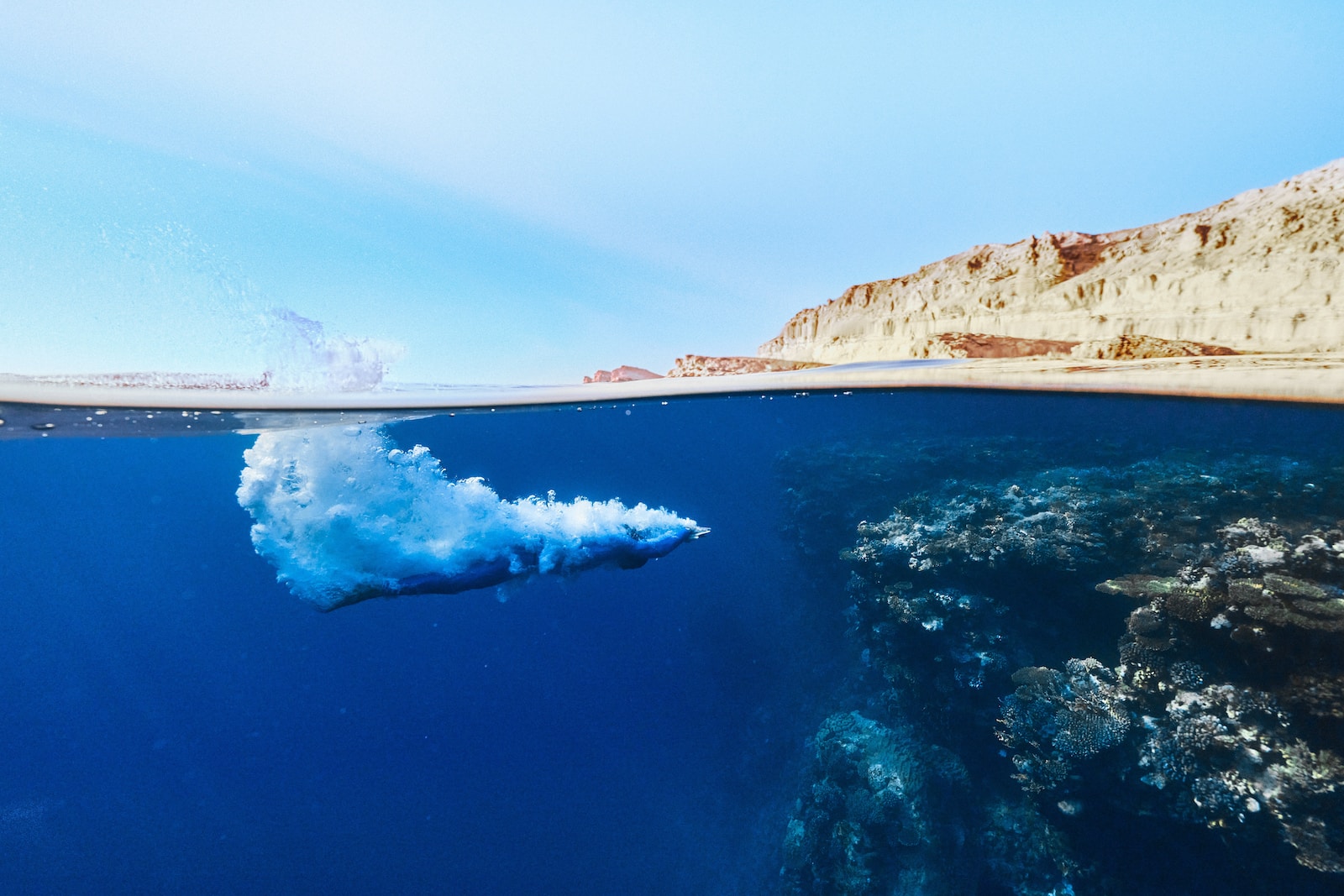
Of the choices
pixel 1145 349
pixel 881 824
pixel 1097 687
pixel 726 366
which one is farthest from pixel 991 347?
pixel 881 824

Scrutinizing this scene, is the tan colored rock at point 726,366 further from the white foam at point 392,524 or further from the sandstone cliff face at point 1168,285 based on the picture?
the white foam at point 392,524

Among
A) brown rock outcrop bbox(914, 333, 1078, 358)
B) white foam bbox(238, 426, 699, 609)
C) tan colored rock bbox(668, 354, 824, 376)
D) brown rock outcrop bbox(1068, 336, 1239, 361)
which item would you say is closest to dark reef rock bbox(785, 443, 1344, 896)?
brown rock outcrop bbox(1068, 336, 1239, 361)

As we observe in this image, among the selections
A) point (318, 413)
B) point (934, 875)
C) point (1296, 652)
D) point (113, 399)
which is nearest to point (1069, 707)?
point (1296, 652)

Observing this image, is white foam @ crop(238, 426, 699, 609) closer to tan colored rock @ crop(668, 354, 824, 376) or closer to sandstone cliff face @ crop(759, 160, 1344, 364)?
tan colored rock @ crop(668, 354, 824, 376)

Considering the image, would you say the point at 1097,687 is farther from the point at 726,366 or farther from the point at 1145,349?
the point at 726,366

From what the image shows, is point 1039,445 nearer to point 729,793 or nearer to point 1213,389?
point 1213,389

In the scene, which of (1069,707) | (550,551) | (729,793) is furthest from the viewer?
(729,793)
